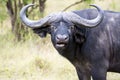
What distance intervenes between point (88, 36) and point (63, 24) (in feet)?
2.06

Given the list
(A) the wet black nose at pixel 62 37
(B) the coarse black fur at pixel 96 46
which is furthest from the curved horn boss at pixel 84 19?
(A) the wet black nose at pixel 62 37

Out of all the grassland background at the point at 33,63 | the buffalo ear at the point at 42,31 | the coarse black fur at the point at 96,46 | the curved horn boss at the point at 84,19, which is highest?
the curved horn boss at the point at 84,19

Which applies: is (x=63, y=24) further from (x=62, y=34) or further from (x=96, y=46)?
(x=96, y=46)

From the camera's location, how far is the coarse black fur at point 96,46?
6.77m

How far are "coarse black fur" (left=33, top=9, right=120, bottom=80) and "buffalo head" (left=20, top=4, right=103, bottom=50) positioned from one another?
10 centimetres

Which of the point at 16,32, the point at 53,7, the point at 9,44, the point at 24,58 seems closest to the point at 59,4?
the point at 53,7

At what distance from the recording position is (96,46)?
684 centimetres

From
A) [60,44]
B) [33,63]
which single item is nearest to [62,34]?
[60,44]

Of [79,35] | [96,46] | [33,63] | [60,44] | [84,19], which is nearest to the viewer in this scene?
[60,44]

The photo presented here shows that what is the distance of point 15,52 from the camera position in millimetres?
10398

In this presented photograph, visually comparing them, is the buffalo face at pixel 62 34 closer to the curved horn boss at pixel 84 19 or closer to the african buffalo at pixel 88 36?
the african buffalo at pixel 88 36

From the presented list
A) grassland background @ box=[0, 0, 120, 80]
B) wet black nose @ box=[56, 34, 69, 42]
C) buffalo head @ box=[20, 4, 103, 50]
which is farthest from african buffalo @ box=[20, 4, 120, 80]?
grassland background @ box=[0, 0, 120, 80]

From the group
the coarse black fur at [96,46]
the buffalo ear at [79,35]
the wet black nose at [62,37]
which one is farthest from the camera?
the coarse black fur at [96,46]

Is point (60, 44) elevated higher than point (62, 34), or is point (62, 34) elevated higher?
point (62, 34)
